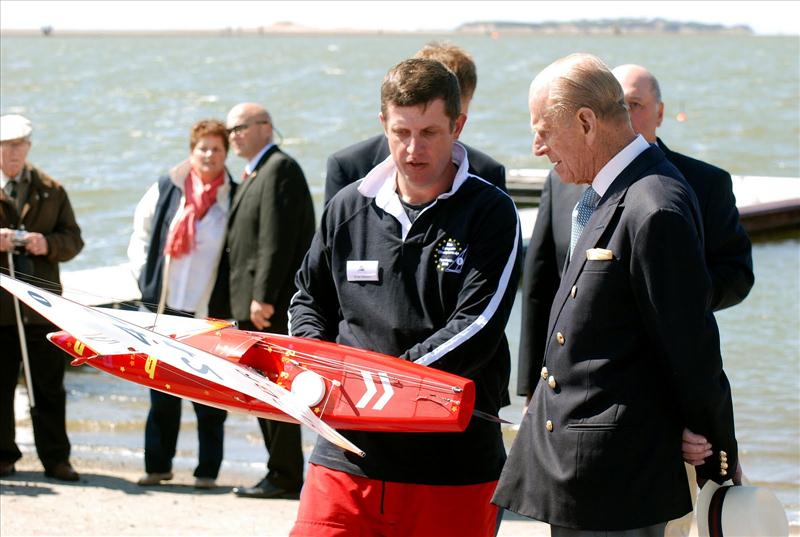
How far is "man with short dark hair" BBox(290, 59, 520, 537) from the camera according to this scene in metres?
3.51

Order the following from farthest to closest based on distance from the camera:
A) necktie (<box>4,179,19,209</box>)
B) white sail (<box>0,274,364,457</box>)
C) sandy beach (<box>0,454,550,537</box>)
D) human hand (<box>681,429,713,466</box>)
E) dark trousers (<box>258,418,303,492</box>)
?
necktie (<box>4,179,19,209</box>) < dark trousers (<box>258,418,303,492</box>) < sandy beach (<box>0,454,550,537</box>) < white sail (<box>0,274,364,457</box>) < human hand (<box>681,429,713,466</box>)

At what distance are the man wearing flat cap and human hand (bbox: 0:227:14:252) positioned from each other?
0.06 meters

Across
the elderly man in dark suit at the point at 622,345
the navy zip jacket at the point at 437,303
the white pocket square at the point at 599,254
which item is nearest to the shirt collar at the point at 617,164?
the elderly man in dark suit at the point at 622,345

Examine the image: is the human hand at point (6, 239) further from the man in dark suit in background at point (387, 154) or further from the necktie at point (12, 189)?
the man in dark suit in background at point (387, 154)

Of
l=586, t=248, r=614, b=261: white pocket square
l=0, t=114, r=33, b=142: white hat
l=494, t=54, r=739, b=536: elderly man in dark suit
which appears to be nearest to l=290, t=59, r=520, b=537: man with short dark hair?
l=494, t=54, r=739, b=536: elderly man in dark suit

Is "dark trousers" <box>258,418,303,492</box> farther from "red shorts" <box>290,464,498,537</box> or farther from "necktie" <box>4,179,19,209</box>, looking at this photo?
"red shorts" <box>290,464,498,537</box>

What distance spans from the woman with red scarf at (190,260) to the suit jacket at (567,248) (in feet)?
8.79

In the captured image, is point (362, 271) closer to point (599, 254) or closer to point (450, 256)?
point (450, 256)

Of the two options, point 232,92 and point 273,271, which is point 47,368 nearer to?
point 273,271

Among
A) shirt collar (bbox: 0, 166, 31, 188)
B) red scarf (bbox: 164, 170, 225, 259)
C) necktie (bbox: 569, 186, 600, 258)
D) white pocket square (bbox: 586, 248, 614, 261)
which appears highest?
necktie (bbox: 569, 186, 600, 258)

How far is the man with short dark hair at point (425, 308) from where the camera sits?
3.51 meters

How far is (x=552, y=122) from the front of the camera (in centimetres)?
311

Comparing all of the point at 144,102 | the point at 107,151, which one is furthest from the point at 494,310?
the point at 144,102

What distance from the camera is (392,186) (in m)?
3.70
